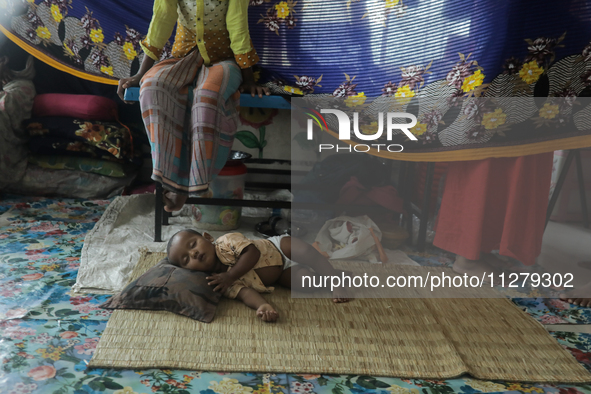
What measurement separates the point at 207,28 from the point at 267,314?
122cm

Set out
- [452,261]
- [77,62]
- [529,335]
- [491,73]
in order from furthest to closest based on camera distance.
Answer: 1. [77,62]
2. [452,261]
3. [491,73]
4. [529,335]

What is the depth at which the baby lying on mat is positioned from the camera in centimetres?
151

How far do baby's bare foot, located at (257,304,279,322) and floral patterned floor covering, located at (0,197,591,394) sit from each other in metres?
0.25

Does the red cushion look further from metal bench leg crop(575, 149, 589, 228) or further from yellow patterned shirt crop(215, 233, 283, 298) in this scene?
metal bench leg crop(575, 149, 589, 228)

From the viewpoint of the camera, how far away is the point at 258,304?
58.2 inches

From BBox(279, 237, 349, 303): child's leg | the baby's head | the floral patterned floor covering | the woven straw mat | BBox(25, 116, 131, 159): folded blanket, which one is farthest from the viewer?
BBox(25, 116, 131, 159): folded blanket

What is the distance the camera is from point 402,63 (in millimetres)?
1834

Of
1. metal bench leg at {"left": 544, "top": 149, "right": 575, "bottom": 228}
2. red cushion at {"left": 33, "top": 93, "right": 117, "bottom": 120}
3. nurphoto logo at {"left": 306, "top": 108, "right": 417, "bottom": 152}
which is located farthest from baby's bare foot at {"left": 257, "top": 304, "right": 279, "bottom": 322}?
Result: red cushion at {"left": 33, "top": 93, "right": 117, "bottom": 120}

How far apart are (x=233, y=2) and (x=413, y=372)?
1.55m

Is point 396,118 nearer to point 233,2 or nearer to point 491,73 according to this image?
point 491,73

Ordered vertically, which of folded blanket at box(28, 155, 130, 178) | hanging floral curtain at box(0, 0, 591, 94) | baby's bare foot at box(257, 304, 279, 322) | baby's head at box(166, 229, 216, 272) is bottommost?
baby's bare foot at box(257, 304, 279, 322)

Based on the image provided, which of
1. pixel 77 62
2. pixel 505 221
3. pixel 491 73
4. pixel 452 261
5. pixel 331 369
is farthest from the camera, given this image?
pixel 77 62

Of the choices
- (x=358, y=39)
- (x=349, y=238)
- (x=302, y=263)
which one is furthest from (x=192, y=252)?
(x=358, y=39)

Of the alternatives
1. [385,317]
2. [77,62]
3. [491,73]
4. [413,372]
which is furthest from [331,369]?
[77,62]
